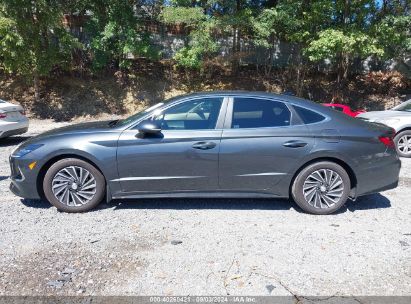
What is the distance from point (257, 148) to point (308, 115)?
837 millimetres

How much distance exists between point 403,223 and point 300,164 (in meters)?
1.45

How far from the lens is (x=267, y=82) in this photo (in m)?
17.5

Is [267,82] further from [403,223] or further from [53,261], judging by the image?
[53,261]

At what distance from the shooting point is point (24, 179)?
4.65 metres

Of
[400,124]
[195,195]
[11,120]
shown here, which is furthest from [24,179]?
[400,124]

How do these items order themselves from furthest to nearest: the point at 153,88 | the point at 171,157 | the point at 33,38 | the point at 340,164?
1. the point at 153,88
2. the point at 33,38
3. the point at 340,164
4. the point at 171,157

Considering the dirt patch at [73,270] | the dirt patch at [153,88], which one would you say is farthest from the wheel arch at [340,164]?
the dirt patch at [153,88]

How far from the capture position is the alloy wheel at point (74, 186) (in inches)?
183

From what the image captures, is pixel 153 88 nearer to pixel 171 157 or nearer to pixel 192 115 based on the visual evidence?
pixel 192 115

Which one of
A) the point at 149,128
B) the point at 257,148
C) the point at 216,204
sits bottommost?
the point at 216,204

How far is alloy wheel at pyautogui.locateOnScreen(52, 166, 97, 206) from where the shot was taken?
4.65 meters

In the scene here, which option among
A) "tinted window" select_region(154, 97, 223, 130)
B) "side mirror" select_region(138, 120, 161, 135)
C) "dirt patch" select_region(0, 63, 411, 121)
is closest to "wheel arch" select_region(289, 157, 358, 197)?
"tinted window" select_region(154, 97, 223, 130)

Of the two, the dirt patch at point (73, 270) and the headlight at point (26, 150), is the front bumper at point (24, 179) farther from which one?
the dirt patch at point (73, 270)

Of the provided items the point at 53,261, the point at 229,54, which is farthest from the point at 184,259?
the point at 229,54
